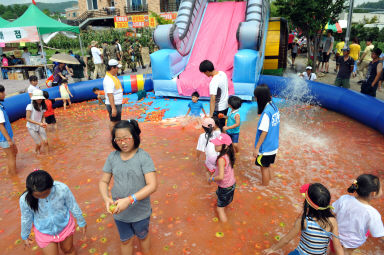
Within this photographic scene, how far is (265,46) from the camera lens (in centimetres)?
1166

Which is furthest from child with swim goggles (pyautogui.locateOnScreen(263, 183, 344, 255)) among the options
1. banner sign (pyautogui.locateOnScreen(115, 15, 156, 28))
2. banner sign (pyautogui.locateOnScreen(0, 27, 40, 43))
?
banner sign (pyautogui.locateOnScreen(115, 15, 156, 28))

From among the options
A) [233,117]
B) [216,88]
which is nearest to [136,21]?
[216,88]

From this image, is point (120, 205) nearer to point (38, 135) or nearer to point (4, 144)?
point (4, 144)

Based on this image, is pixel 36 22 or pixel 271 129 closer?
pixel 271 129

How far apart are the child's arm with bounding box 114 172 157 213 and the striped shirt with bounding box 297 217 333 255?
1.37m

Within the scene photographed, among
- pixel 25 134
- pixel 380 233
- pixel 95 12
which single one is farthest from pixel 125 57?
pixel 95 12

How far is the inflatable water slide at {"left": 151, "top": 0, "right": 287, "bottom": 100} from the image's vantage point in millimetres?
8758

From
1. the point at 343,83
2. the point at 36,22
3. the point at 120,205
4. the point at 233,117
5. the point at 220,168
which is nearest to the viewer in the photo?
the point at 120,205

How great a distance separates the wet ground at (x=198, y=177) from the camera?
3.27 metres

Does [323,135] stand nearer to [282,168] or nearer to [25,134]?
[282,168]

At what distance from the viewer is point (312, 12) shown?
1096 cm

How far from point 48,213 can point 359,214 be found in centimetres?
287

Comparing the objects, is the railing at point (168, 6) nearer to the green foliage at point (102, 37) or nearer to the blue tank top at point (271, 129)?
the green foliage at point (102, 37)

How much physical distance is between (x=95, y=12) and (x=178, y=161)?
118ft
